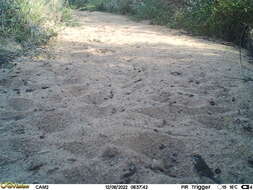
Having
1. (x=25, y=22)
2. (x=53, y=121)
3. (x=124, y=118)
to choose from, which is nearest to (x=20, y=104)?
(x=53, y=121)

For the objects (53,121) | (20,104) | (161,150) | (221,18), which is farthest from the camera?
(221,18)

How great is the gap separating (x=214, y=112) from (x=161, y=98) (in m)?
0.53

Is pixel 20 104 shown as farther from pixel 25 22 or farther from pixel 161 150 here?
pixel 25 22

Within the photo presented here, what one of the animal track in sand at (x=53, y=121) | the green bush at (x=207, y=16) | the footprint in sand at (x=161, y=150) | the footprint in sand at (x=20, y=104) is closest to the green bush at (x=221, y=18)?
the green bush at (x=207, y=16)

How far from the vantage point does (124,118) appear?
2381 millimetres

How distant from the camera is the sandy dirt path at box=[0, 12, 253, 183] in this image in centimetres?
179

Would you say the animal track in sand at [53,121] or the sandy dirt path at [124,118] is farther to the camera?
the animal track in sand at [53,121]

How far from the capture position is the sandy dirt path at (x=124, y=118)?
1.79 meters

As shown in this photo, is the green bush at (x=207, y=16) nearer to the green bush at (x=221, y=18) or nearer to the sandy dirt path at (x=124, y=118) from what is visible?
the green bush at (x=221, y=18)

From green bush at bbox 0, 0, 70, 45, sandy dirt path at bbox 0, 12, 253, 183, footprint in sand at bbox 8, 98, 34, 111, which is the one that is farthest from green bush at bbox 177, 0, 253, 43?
footprint in sand at bbox 8, 98, 34, 111

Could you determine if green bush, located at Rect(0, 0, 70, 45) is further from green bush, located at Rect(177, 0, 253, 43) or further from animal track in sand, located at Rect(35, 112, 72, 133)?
green bush, located at Rect(177, 0, 253, 43)

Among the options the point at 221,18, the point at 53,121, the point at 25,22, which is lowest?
the point at 53,121

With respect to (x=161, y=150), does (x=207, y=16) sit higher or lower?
higher

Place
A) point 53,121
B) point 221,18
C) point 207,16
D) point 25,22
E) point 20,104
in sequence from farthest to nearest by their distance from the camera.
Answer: point 207,16 < point 221,18 < point 25,22 < point 20,104 < point 53,121
